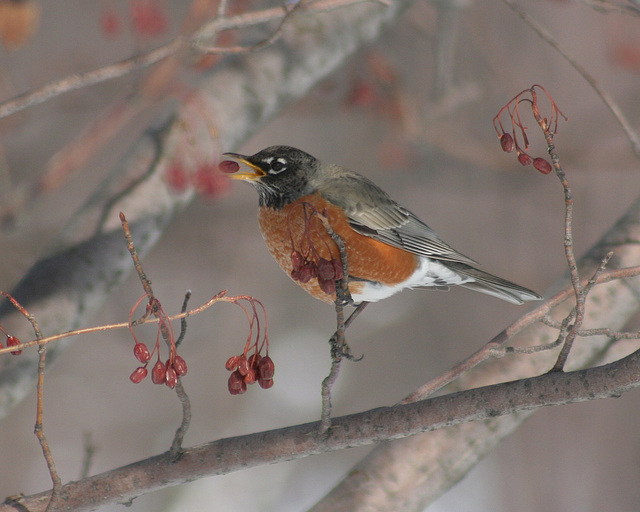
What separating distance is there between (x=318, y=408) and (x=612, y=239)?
3.84 meters

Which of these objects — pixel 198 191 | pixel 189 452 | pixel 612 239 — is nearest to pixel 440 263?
pixel 612 239

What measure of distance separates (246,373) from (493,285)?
1359 millimetres

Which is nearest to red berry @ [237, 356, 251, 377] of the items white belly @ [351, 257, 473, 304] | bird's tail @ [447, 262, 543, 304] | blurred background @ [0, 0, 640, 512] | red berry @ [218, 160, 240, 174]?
red berry @ [218, 160, 240, 174]

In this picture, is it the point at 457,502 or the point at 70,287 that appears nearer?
the point at 70,287

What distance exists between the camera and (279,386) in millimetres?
6215

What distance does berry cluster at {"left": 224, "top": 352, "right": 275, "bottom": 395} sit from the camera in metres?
1.64

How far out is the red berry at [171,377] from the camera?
1.44 metres

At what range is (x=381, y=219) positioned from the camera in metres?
2.52

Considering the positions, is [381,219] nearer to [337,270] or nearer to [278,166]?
[278,166]

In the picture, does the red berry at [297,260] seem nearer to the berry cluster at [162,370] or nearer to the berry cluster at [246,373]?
the berry cluster at [246,373]

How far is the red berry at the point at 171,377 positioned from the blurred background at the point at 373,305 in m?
3.51

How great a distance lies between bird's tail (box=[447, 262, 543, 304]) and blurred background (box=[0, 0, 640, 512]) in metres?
2.09

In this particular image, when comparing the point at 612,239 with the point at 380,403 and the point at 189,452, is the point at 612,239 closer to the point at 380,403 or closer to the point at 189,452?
the point at 189,452

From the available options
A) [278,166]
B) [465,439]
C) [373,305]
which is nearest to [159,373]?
[278,166]
